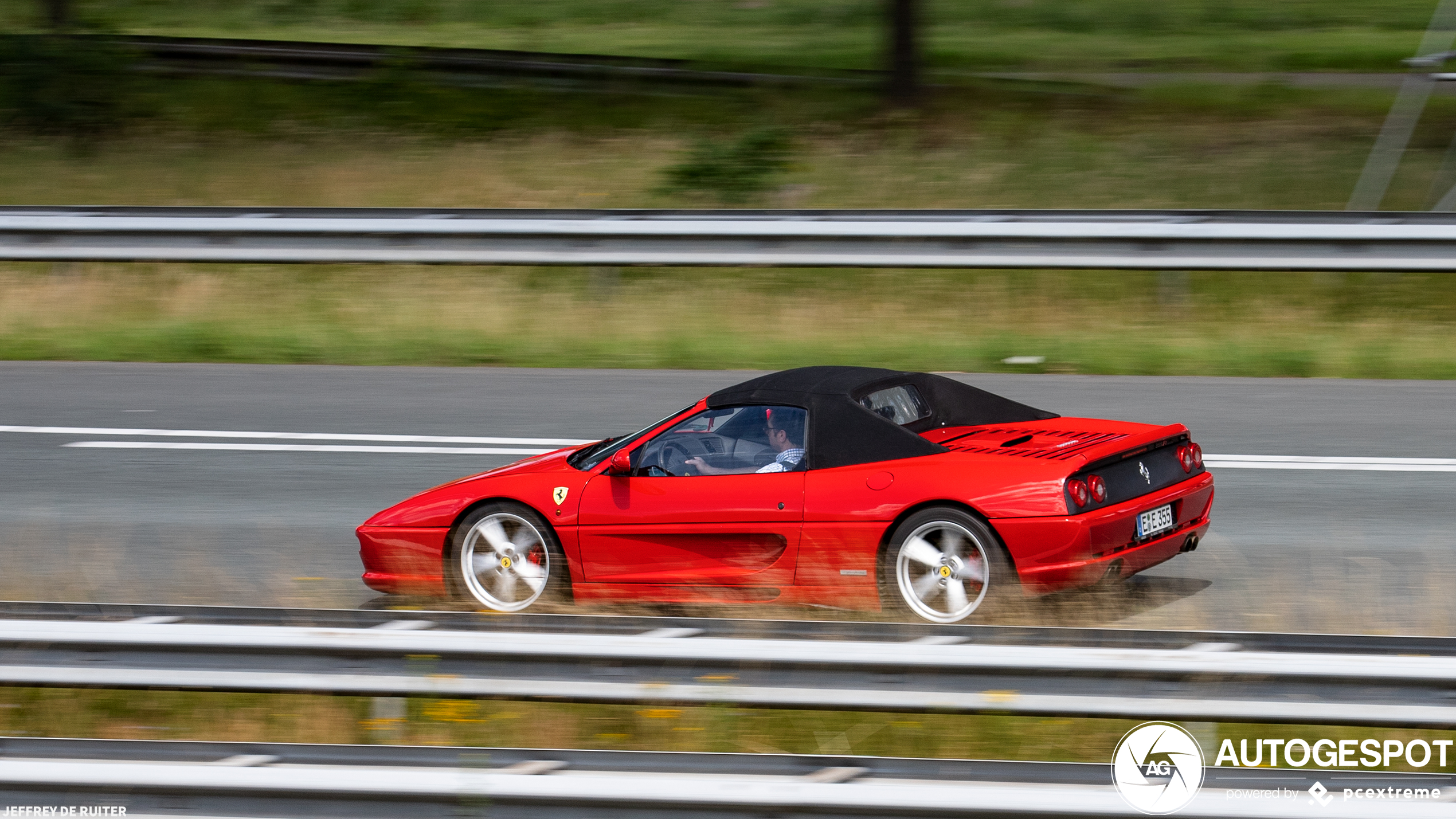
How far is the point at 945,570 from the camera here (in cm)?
654

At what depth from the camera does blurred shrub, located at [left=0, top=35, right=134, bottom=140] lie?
831 inches

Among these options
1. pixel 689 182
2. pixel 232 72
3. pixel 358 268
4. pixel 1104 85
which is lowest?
pixel 358 268

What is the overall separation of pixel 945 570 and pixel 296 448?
203 inches

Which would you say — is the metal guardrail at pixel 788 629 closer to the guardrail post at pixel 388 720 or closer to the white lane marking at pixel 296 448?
the guardrail post at pixel 388 720

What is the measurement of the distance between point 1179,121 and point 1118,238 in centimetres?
822

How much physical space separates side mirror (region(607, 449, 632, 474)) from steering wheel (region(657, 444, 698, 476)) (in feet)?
0.50

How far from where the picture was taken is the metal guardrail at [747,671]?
14.5 ft

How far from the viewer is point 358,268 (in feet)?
48.8

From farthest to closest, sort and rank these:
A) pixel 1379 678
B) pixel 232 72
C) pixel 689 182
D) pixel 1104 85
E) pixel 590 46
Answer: pixel 590 46 < pixel 232 72 < pixel 1104 85 < pixel 689 182 < pixel 1379 678

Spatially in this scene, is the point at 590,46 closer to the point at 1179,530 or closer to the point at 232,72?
the point at 232,72

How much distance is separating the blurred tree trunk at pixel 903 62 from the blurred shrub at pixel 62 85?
33.3 feet

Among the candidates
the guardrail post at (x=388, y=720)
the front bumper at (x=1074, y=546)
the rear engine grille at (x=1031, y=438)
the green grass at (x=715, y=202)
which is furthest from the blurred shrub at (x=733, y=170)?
the guardrail post at (x=388, y=720)

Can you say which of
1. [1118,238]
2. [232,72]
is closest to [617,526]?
[1118,238]

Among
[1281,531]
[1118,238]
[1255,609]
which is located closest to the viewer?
[1255,609]
